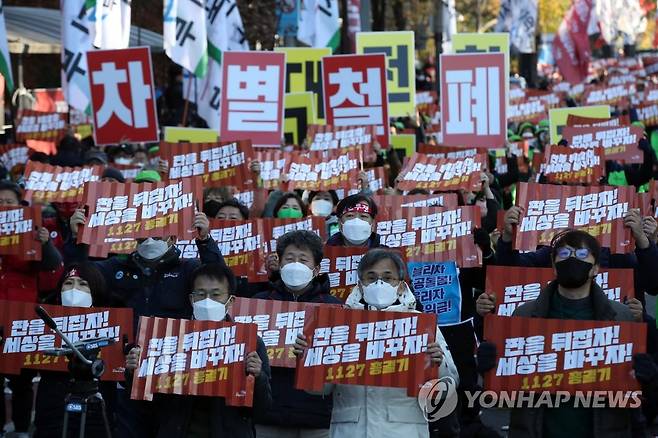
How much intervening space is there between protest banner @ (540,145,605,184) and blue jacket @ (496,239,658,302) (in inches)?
137

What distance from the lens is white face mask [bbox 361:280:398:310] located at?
21.0ft

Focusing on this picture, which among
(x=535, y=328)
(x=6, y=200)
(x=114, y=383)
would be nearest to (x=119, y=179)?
(x=6, y=200)

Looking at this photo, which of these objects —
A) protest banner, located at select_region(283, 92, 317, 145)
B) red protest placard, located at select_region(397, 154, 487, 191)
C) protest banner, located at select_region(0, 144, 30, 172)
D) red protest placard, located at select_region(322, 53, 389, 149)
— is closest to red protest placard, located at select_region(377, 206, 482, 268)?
red protest placard, located at select_region(397, 154, 487, 191)

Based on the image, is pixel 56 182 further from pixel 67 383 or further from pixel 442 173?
pixel 67 383

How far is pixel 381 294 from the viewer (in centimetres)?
641

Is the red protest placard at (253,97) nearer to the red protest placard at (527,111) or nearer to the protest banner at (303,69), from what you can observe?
the protest banner at (303,69)

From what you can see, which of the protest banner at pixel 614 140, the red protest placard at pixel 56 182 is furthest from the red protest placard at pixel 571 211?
the protest banner at pixel 614 140

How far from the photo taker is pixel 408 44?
60.5ft

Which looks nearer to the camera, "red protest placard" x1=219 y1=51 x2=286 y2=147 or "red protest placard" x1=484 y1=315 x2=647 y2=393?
"red protest placard" x1=484 y1=315 x2=647 y2=393

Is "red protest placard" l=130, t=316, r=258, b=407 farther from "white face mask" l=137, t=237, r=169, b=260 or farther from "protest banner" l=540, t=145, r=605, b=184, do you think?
"protest banner" l=540, t=145, r=605, b=184

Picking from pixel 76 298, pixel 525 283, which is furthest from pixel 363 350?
pixel 76 298

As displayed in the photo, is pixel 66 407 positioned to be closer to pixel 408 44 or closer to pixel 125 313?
pixel 125 313

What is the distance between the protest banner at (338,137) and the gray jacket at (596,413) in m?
8.76

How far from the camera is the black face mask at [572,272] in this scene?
6027 mm
